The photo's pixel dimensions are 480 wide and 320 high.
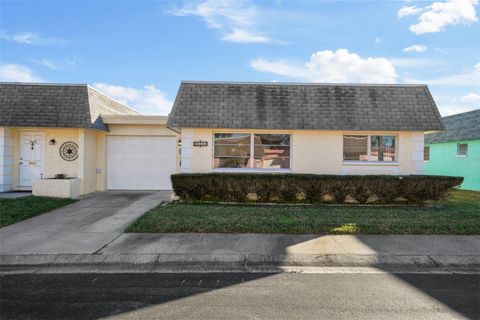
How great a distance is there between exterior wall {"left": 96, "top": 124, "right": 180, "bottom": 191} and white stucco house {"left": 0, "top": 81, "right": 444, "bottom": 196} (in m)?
1.15

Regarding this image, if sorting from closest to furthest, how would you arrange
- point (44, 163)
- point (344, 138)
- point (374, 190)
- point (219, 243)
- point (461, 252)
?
point (461, 252)
point (219, 243)
point (374, 190)
point (344, 138)
point (44, 163)

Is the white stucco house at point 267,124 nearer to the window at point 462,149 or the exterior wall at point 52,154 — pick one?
the exterior wall at point 52,154

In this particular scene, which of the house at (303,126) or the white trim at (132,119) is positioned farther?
the white trim at (132,119)

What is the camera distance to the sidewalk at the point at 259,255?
17.8ft

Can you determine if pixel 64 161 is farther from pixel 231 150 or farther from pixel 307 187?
pixel 307 187

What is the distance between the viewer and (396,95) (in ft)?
38.3

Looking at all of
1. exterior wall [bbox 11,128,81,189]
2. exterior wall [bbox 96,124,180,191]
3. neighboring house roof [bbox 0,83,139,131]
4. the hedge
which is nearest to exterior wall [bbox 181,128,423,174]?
the hedge

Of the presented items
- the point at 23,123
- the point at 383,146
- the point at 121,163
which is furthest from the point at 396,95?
the point at 23,123

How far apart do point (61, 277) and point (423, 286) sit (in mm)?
5473

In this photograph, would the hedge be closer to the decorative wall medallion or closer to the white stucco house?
the white stucco house

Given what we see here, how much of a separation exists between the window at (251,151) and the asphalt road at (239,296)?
682 cm

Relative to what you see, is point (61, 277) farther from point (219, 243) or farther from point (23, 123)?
point (23, 123)

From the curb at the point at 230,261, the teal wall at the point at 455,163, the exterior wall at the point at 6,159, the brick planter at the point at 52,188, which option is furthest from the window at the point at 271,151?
the teal wall at the point at 455,163

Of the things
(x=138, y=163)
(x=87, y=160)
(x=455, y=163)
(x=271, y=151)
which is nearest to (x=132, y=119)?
(x=138, y=163)
